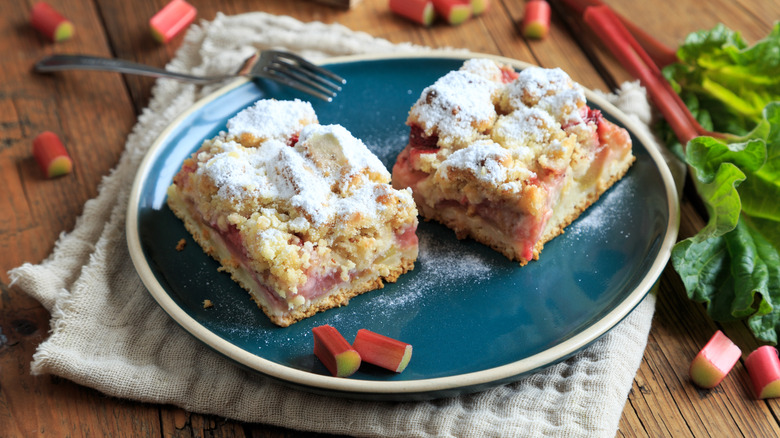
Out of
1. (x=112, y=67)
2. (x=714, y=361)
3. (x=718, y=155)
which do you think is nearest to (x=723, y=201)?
(x=718, y=155)

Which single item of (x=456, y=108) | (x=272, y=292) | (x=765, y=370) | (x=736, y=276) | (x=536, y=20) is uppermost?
(x=456, y=108)

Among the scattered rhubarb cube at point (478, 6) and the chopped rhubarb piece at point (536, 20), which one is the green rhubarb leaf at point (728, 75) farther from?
the scattered rhubarb cube at point (478, 6)

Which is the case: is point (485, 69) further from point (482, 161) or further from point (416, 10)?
point (416, 10)

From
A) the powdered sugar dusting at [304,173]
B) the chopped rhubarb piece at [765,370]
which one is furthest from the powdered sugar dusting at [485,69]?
the chopped rhubarb piece at [765,370]

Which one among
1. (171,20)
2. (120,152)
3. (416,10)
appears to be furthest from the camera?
(416,10)

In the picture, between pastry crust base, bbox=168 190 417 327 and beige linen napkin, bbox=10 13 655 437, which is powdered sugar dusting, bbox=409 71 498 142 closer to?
pastry crust base, bbox=168 190 417 327

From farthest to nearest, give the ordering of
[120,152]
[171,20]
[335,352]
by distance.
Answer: [171,20] < [120,152] < [335,352]

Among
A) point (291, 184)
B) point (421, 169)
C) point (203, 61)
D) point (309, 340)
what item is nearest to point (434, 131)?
point (421, 169)
